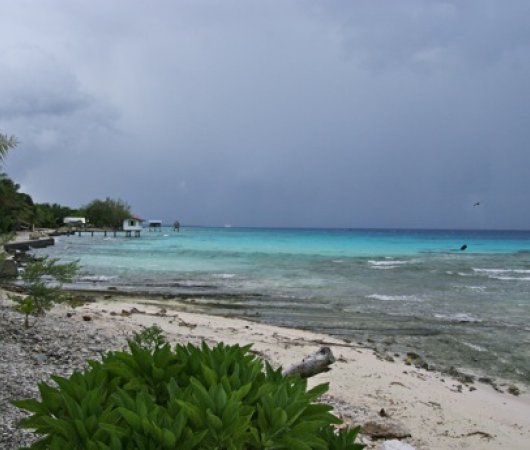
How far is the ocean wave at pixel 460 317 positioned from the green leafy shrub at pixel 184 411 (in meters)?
13.5

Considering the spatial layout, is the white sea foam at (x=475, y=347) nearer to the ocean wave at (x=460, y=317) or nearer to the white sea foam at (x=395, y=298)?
the ocean wave at (x=460, y=317)

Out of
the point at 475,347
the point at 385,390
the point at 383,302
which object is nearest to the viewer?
the point at 385,390

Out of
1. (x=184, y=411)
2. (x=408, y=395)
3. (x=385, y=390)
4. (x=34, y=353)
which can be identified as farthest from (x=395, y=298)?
(x=184, y=411)

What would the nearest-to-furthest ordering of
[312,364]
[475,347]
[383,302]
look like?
[312,364]
[475,347]
[383,302]

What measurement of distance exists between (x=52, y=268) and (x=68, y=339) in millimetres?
1224

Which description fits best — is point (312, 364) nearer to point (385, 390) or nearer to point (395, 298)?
point (385, 390)

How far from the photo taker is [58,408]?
2162 mm

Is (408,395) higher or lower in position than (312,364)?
lower

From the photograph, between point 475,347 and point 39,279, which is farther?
point 475,347

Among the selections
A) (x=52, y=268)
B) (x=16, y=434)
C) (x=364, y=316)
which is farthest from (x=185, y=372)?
(x=364, y=316)

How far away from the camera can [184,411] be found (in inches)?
75.6

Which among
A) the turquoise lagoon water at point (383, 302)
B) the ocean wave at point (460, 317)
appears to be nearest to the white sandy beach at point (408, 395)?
the turquoise lagoon water at point (383, 302)

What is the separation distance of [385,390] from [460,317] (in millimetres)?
8718

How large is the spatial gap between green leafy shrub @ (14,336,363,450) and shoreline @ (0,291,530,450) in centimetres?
294
